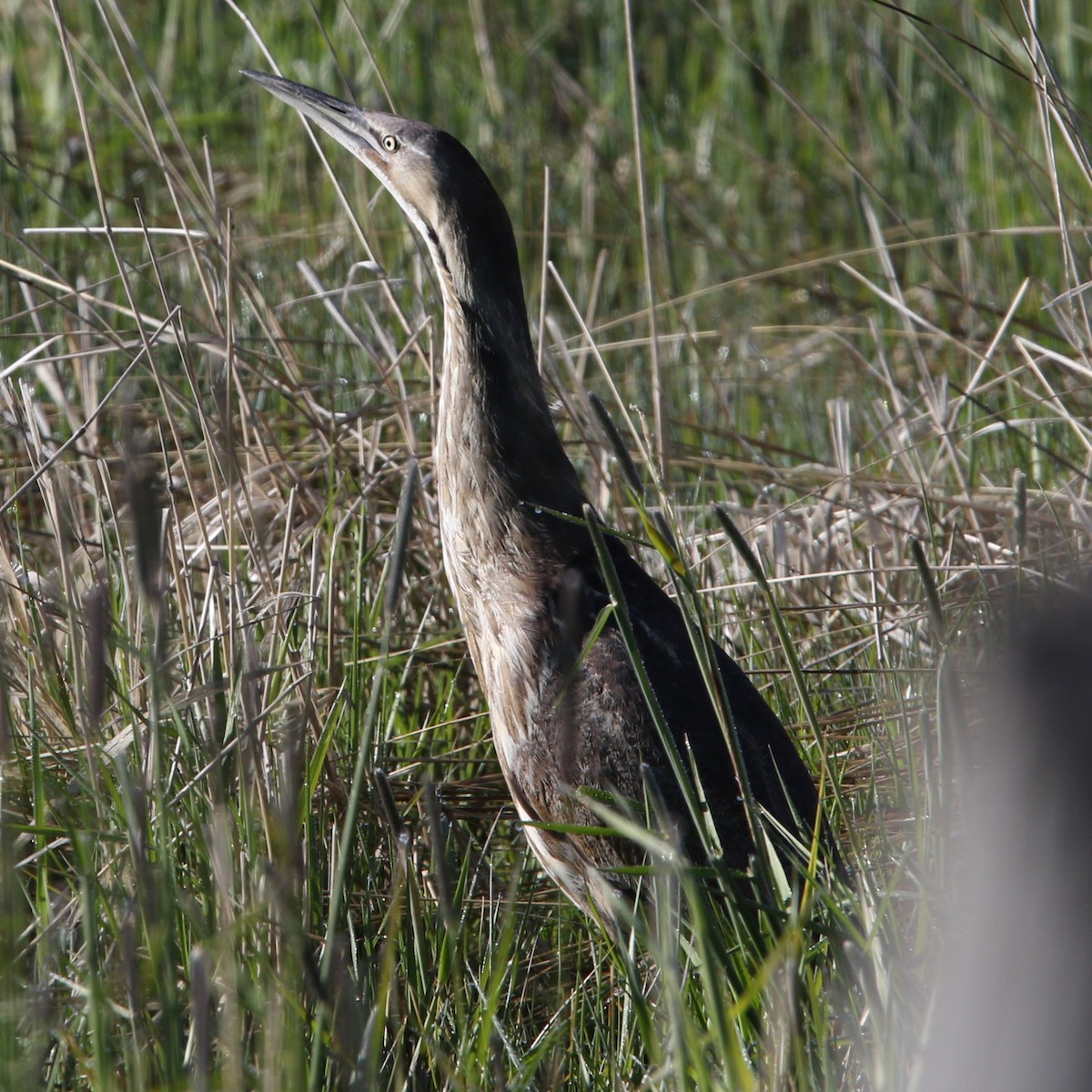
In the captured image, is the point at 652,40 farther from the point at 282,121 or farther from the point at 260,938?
the point at 260,938

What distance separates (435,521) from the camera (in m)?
2.89

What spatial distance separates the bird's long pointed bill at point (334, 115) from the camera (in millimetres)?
2572

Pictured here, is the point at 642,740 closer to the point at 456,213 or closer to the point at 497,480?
the point at 497,480

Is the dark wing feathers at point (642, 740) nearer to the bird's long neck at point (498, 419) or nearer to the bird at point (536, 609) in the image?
the bird at point (536, 609)

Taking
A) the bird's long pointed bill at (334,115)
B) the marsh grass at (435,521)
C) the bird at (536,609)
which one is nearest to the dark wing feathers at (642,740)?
the bird at (536,609)

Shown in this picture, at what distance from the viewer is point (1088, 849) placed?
65 centimetres

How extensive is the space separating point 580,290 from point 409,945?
3.03 meters

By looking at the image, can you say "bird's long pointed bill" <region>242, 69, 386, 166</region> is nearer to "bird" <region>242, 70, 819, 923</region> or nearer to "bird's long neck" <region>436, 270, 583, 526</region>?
"bird" <region>242, 70, 819, 923</region>

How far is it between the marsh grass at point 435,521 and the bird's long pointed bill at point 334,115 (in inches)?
3.5

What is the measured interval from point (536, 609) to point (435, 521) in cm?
72

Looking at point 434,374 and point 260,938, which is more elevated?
point 434,374

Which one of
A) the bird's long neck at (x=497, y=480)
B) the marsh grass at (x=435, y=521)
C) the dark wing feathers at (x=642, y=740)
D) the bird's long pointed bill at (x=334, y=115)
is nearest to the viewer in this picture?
the marsh grass at (x=435, y=521)

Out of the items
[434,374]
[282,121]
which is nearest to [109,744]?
[434,374]

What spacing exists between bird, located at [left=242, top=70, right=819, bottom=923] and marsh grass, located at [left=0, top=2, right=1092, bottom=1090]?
125 millimetres
